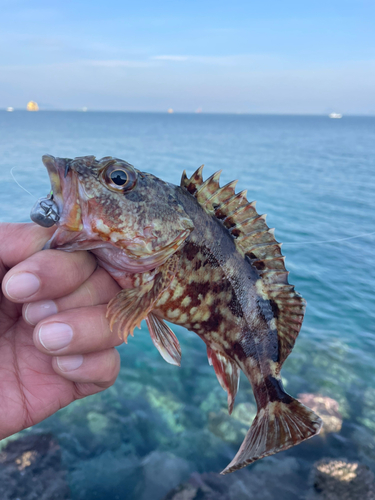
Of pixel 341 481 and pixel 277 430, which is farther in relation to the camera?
pixel 341 481

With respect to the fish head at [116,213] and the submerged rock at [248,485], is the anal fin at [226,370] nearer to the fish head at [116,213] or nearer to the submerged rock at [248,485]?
the fish head at [116,213]

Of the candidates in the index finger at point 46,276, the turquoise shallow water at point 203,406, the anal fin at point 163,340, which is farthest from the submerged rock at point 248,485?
the index finger at point 46,276

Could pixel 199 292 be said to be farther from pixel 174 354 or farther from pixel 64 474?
pixel 64 474

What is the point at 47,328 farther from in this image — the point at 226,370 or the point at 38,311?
the point at 226,370

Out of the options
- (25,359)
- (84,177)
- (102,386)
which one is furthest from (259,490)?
(84,177)

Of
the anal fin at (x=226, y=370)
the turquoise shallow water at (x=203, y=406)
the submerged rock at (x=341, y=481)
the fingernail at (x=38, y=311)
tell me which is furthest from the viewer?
the turquoise shallow water at (x=203, y=406)

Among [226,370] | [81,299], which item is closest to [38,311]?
[81,299]
